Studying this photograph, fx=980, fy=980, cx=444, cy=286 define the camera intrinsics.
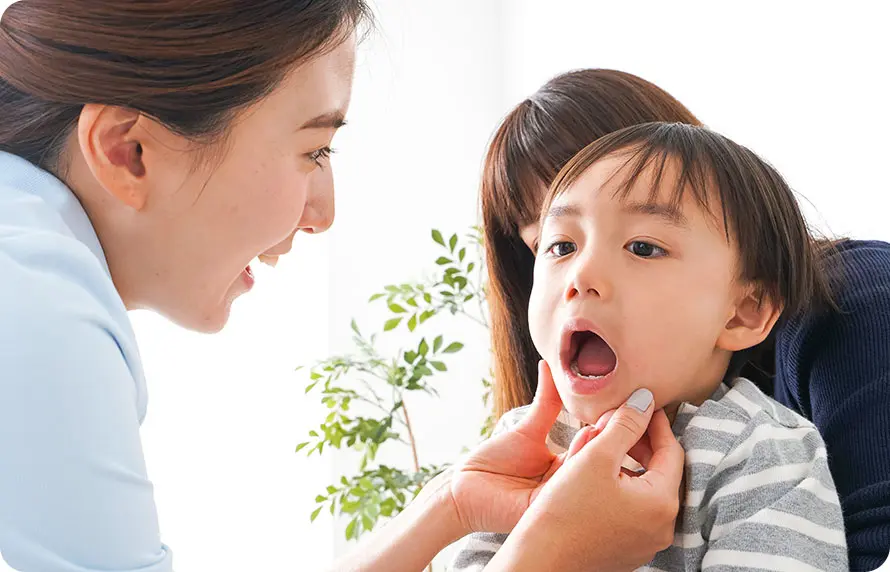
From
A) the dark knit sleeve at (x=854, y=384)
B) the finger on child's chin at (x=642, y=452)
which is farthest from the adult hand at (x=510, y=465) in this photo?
the dark knit sleeve at (x=854, y=384)

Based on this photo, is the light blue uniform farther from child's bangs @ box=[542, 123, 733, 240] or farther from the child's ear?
the child's ear

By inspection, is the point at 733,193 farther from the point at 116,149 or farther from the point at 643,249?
the point at 116,149

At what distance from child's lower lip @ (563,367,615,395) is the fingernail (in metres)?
0.03

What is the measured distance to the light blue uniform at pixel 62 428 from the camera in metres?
0.90

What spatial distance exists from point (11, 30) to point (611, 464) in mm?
828

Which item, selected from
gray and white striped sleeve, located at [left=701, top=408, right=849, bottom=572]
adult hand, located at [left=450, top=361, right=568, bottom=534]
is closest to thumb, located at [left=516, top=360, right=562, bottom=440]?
adult hand, located at [left=450, top=361, right=568, bottom=534]

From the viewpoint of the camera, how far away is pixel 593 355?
1119mm

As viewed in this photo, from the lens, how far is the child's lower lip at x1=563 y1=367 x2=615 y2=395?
3.53 ft

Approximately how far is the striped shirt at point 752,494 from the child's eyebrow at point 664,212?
0.20 meters

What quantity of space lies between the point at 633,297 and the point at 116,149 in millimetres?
615

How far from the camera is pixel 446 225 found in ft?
11.2

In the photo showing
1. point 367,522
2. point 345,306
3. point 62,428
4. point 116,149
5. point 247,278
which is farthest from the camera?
point 345,306

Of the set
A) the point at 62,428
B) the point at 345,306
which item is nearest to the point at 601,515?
the point at 62,428

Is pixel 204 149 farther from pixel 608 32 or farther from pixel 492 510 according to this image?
pixel 608 32
